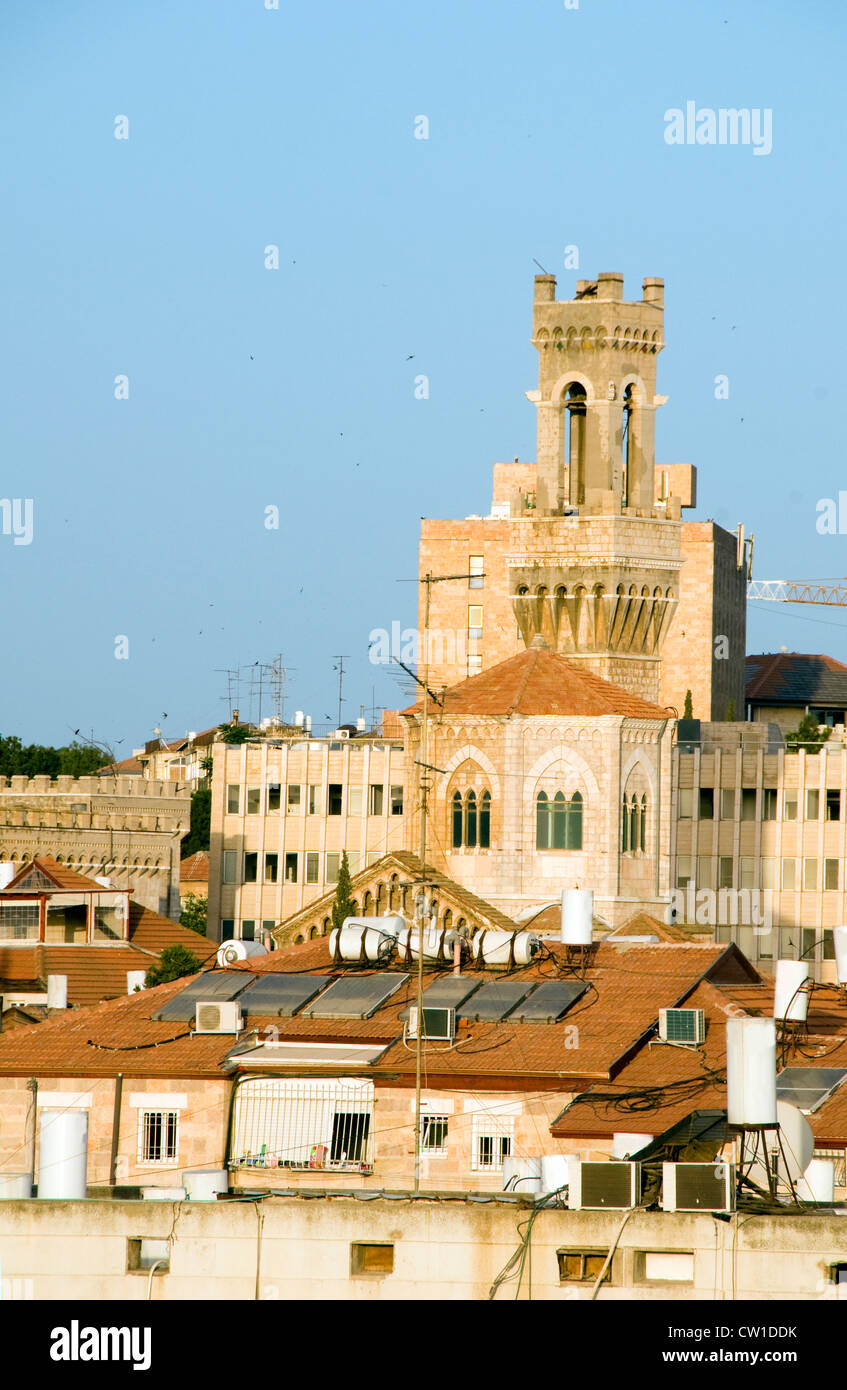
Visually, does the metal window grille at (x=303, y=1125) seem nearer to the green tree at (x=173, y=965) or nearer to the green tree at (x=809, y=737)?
the green tree at (x=173, y=965)

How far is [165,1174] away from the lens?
2124 inches

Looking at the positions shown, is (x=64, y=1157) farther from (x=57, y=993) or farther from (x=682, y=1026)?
(x=57, y=993)

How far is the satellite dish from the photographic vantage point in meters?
44.5

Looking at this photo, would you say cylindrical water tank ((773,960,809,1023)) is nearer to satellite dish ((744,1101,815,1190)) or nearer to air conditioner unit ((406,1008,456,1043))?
air conditioner unit ((406,1008,456,1043))

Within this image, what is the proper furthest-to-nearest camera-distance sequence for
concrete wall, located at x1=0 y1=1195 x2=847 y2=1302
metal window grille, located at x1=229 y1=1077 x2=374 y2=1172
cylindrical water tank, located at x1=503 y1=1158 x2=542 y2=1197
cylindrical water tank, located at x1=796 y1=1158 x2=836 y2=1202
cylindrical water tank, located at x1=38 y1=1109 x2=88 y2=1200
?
metal window grille, located at x1=229 y1=1077 x2=374 y2=1172, cylindrical water tank, located at x1=503 y1=1158 x2=542 y2=1197, cylindrical water tank, located at x1=38 y1=1109 x2=88 y2=1200, cylindrical water tank, located at x1=796 y1=1158 x2=836 y2=1202, concrete wall, located at x1=0 y1=1195 x2=847 y2=1302

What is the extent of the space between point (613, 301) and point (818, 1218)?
71.4 meters

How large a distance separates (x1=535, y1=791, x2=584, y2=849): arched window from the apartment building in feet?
156

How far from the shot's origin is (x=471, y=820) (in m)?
87.5

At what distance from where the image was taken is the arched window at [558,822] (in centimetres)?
8831

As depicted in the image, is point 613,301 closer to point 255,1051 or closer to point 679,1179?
point 255,1051

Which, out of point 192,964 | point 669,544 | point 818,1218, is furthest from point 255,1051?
point 669,544

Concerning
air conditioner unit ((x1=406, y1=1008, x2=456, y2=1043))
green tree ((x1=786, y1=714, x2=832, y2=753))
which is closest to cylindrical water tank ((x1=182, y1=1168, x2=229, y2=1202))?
air conditioner unit ((x1=406, y1=1008, x2=456, y2=1043))

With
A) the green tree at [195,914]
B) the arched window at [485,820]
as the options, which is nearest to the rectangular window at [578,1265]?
the arched window at [485,820]

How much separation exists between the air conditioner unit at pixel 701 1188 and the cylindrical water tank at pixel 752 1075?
8.71 ft
